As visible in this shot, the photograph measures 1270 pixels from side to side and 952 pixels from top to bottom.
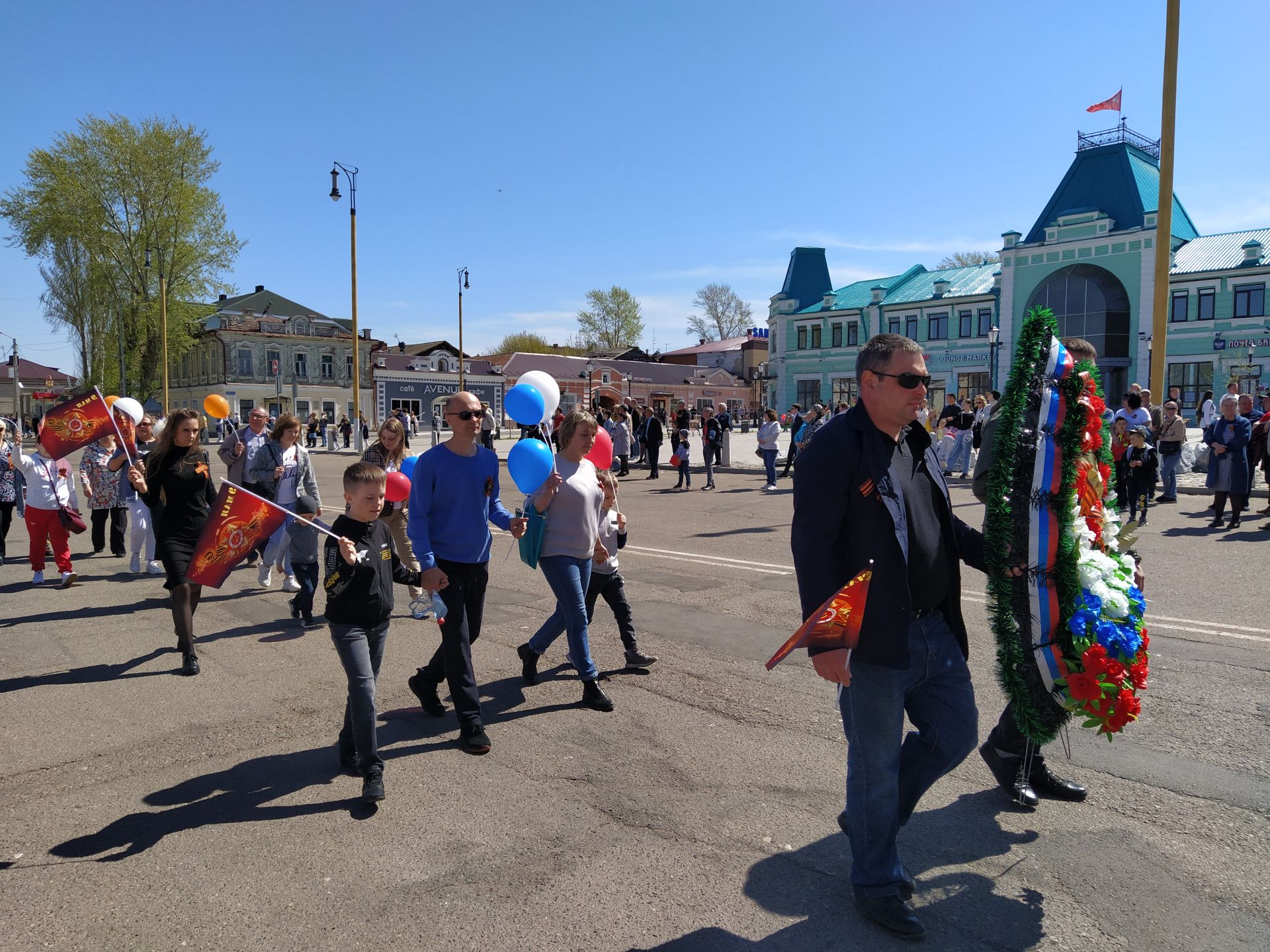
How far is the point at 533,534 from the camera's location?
513 centimetres

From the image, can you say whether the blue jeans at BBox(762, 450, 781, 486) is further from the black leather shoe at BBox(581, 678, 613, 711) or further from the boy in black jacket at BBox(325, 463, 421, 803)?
the boy in black jacket at BBox(325, 463, 421, 803)

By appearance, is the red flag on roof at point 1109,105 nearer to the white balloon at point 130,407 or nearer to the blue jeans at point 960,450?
the blue jeans at point 960,450

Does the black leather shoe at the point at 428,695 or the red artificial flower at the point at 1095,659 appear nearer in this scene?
the red artificial flower at the point at 1095,659

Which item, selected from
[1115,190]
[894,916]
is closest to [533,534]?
[894,916]

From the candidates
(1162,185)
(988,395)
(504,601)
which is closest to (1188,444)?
(988,395)

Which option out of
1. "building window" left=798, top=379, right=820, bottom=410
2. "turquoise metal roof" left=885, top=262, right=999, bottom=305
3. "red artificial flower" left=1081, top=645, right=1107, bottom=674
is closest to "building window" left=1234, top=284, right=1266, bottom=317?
"turquoise metal roof" left=885, top=262, right=999, bottom=305

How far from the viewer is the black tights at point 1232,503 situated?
1204 centimetres

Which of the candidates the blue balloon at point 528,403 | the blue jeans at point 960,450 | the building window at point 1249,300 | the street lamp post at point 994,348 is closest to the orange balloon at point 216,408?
the blue balloon at point 528,403

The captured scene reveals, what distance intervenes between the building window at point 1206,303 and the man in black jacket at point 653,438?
35.6 metres

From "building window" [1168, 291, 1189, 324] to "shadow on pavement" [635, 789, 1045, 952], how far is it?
162 feet

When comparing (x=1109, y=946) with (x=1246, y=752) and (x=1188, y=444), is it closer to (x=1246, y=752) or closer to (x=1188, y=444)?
(x=1246, y=752)

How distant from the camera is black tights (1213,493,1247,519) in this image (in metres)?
12.0

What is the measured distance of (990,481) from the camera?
130 inches

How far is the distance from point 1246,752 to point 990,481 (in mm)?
2419
